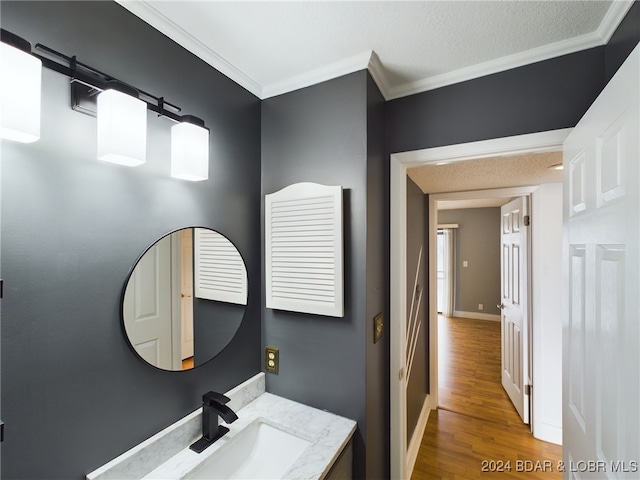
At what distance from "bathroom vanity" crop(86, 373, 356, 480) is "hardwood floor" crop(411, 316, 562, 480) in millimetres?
1297

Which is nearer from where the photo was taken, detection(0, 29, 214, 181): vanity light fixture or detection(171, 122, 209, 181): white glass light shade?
detection(0, 29, 214, 181): vanity light fixture

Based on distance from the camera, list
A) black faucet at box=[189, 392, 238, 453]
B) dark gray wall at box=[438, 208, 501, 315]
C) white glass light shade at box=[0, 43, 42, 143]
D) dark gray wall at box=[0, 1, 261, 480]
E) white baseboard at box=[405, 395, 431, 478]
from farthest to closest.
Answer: dark gray wall at box=[438, 208, 501, 315] → white baseboard at box=[405, 395, 431, 478] → black faucet at box=[189, 392, 238, 453] → dark gray wall at box=[0, 1, 261, 480] → white glass light shade at box=[0, 43, 42, 143]

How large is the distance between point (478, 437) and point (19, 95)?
3315 millimetres

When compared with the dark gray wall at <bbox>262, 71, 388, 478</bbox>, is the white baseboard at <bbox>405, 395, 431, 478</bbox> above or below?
below

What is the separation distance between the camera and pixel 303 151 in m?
1.46

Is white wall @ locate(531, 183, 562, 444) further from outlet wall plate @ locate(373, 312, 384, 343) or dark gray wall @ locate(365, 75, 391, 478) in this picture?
outlet wall plate @ locate(373, 312, 384, 343)

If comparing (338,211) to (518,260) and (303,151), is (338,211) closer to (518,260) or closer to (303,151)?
(303,151)

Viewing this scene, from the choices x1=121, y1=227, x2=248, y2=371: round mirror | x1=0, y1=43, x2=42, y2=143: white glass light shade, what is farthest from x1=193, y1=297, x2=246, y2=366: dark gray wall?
x1=0, y1=43, x2=42, y2=143: white glass light shade

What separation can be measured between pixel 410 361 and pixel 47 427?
2115 millimetres

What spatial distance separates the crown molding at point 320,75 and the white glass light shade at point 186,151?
0.60 m

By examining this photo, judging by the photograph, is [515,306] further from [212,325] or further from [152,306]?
[152,306]

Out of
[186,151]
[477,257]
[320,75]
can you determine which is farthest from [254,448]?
[477,257]

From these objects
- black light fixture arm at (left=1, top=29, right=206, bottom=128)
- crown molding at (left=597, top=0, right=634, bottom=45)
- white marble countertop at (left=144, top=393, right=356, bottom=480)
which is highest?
crown molding at (left=597, top=0, right=634, bottom=45)

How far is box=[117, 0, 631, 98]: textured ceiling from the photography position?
103 centimetres
